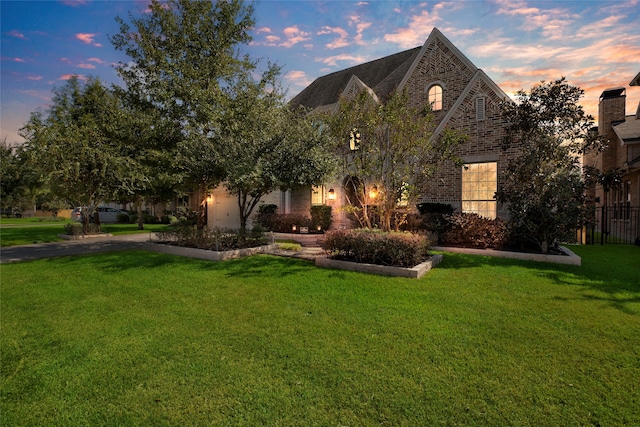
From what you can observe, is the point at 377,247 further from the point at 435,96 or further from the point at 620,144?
the point at 620,144

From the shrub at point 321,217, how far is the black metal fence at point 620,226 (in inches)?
454

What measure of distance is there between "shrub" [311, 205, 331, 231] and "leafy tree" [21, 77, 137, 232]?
8.78m

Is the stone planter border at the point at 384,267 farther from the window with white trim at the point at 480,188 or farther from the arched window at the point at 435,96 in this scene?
the arched window at the point at 435,96

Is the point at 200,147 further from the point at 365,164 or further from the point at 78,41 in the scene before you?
the point at 365,164

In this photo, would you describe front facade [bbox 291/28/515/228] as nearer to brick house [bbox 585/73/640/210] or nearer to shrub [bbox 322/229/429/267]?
shrub [bbox 322/229/429/267]

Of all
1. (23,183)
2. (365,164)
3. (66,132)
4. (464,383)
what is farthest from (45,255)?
(23,183)

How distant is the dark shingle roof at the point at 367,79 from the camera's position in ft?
66.1

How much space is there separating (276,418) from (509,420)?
6.42 ft

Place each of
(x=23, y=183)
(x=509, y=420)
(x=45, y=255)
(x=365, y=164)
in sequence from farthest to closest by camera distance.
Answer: (x=23, y=183), (x=45, y=255), (x=365, y=164), (x=509, y=420)

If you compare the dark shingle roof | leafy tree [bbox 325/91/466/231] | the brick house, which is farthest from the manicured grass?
the brick house

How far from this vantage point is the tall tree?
12.5m

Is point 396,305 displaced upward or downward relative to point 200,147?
downward

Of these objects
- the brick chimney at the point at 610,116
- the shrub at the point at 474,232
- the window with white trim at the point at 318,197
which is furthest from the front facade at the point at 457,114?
the brick chimney at the point at 610,116

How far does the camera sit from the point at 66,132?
566 inches
